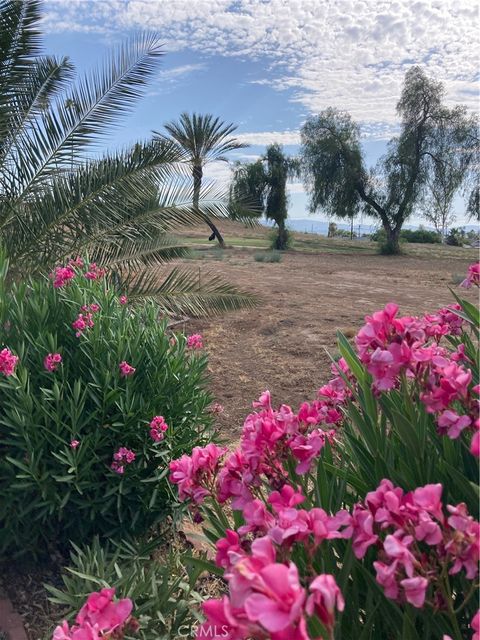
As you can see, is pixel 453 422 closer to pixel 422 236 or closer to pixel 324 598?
pixel 324 598

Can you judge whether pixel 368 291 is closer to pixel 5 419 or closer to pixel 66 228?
pixel 66 228

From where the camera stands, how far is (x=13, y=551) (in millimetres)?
2686

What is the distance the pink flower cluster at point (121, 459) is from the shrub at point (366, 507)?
2.90 feet

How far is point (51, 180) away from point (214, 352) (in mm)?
3032

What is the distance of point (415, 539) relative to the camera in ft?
3.12

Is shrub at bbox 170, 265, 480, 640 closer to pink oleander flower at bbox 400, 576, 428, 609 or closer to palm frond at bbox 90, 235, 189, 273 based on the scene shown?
pink oleander flower at bbox 400, 576, 428, 609

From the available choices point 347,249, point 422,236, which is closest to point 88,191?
point 347,249

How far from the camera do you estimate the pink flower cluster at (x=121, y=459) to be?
2.41 meters

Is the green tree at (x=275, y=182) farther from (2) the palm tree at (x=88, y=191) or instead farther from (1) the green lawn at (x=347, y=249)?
(2) the palm tree at (x=88, y=191)

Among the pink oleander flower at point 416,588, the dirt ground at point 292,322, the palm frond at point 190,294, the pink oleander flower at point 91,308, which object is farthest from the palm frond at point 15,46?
the pink oleander flower at point 416,588

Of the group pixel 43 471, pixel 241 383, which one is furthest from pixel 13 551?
pixel 241 383

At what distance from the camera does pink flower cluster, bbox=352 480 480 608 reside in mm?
887

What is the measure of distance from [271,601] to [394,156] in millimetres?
29501

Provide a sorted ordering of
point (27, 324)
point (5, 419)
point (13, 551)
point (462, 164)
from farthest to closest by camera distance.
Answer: point (462, 164) < point (27, 324) < point (13, 551) < point (5, 419)
